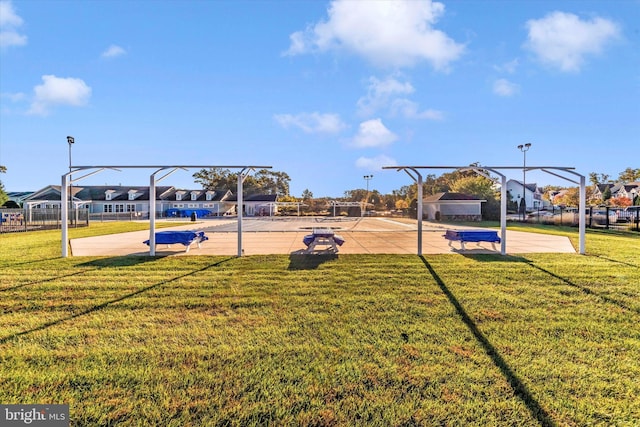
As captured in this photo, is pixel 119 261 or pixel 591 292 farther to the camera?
pixel 119 261

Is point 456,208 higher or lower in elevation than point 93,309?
higher

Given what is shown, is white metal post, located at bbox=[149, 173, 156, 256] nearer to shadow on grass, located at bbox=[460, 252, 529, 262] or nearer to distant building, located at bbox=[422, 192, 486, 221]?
shadow on grass, located at bbox=[460, 252, 529, 262]

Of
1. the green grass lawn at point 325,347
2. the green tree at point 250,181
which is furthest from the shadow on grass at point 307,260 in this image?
the green tree at point 250,181

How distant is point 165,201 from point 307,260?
4959 cm

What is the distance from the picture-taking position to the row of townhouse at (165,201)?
1973 inches

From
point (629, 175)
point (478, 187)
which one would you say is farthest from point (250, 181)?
point (629, 175)

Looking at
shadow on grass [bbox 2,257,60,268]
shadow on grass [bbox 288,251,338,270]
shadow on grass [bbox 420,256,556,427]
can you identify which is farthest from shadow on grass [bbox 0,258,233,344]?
shadow on grass [bbox 420,256,556,427]

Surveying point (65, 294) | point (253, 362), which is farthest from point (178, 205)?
point (253, 362)

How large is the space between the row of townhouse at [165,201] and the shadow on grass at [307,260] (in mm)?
39621

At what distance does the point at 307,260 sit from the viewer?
905 centimetres

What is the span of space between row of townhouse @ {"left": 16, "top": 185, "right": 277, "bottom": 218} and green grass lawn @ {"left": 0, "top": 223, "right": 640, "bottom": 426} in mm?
43146

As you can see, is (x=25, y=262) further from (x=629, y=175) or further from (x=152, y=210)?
(x=629, y=175)

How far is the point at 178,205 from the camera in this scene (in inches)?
2083

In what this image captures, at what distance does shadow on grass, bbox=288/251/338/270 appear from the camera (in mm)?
8281
